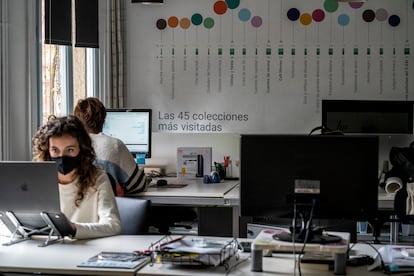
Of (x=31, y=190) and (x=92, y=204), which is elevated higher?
(x=31, y=190)

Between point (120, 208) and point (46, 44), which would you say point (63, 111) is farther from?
point (120, 208)

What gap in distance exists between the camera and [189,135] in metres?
5.77

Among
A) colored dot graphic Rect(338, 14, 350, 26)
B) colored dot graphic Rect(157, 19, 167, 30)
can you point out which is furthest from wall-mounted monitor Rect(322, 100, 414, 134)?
colored dot graphic Rect(157, 19, 167, 30)

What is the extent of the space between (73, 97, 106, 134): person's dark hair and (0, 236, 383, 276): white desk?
1561 mm

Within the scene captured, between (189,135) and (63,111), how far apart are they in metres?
1.15

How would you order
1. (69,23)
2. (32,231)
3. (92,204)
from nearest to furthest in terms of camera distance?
(32,231), (92,204), (69,23)

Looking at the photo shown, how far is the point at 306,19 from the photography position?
5605 mm

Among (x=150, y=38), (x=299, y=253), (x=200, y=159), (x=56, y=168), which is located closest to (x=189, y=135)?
(x=200, y=159)

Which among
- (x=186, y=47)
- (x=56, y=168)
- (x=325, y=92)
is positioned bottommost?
(x=56, y=168)

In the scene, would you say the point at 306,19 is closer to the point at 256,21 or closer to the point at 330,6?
the point at 330,6

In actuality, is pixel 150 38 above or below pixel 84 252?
above

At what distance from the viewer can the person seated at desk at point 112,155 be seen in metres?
4.30

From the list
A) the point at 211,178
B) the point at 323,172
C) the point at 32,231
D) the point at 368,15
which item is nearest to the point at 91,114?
the point at 211,178

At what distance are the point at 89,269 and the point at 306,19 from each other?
3.65m
